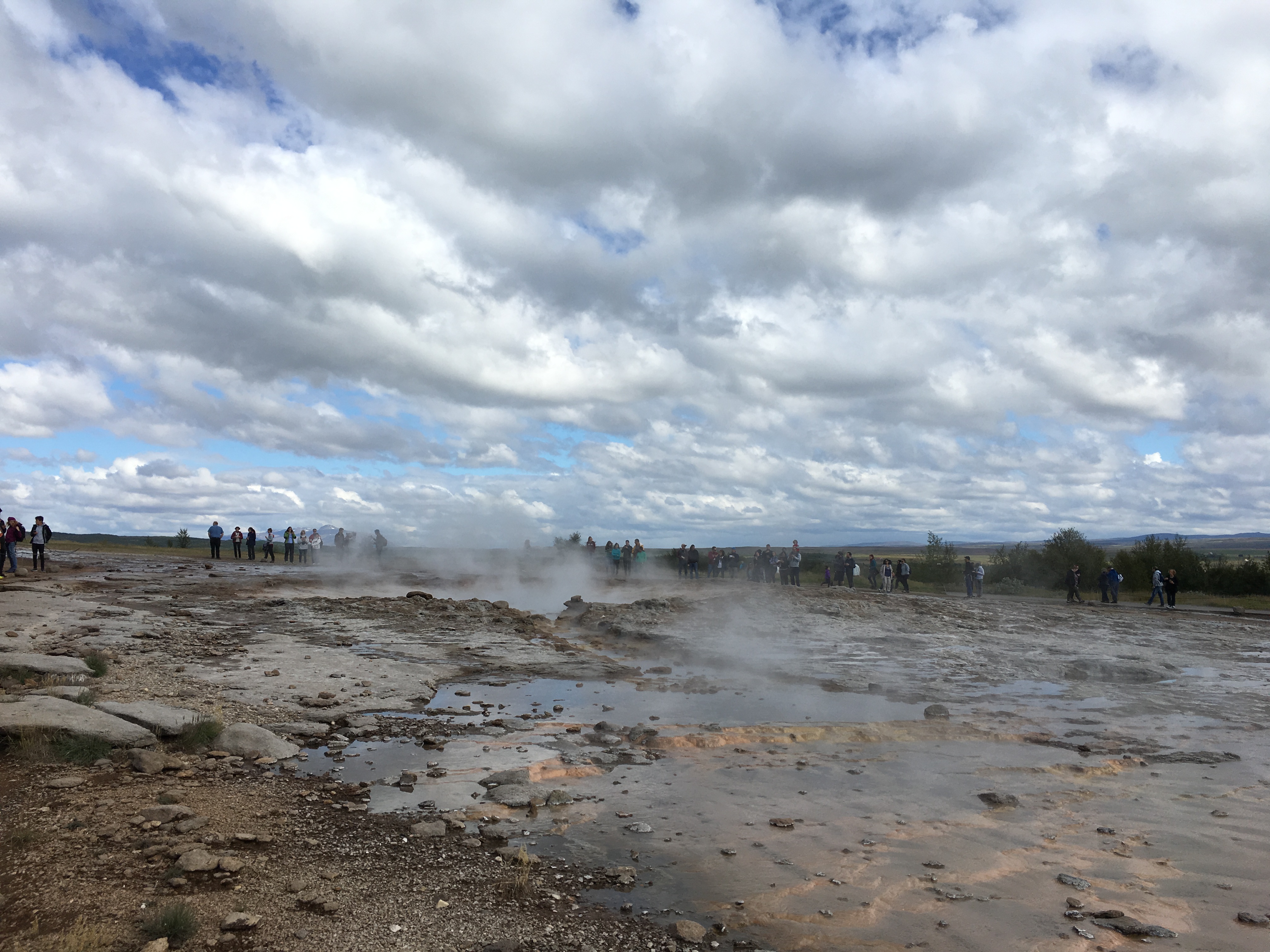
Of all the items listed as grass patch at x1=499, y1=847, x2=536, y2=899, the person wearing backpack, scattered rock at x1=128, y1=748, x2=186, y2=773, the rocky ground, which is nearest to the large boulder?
the rocky ground

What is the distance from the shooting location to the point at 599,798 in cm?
693

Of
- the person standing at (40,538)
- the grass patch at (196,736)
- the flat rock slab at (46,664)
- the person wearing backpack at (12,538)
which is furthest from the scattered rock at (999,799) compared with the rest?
the person standing at (40,538)

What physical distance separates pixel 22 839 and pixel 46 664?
528 cm

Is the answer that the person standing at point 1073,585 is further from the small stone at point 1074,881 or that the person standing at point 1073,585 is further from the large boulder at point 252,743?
the large boulder at point 252,743

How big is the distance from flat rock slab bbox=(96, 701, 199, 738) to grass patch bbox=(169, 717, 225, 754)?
1.8 inches

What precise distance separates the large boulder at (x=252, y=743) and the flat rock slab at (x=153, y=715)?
0.37m

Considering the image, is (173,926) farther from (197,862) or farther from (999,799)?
(999,799)

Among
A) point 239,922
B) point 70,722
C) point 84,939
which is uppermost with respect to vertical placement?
point 70,722

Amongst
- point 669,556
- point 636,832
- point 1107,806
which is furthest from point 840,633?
point 669,556

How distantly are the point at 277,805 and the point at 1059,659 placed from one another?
1557 cm

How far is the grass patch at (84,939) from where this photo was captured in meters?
3.70

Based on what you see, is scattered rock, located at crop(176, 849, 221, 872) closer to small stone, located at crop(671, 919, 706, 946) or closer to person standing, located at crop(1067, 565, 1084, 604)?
small stone, located at crop(671, 919, 706, 946)

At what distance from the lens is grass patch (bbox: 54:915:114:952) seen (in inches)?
146

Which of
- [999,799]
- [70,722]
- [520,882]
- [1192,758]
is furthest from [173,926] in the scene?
[1192,758]
